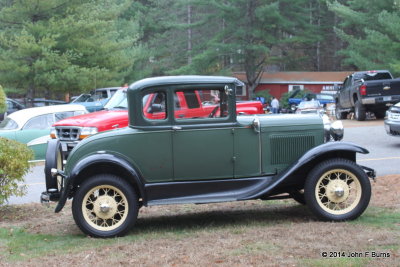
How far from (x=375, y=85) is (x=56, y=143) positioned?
1829 centimetres

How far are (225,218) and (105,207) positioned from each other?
1764 millimetres

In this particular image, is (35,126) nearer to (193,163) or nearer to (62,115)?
(62,115)

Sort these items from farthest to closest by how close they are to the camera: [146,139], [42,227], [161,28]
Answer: [161,28] → [42,227] → [146,139]

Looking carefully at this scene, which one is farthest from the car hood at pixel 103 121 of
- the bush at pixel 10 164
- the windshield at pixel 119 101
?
the bush at pixel 10 164

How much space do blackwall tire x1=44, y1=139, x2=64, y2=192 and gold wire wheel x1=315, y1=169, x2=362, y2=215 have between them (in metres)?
3.39

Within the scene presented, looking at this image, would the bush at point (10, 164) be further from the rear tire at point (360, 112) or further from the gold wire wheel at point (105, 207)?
the rear tire at point (360, 112)

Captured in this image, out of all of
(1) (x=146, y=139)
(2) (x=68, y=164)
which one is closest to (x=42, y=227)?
(2) (x=68, y=164)

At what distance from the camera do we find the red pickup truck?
766 cm

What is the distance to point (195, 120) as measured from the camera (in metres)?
7.58

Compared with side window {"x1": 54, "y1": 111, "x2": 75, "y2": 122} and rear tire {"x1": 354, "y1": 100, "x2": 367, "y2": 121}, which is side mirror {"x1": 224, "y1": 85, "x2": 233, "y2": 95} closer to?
side window {"x1": 54, "y1": 111, "x2": 75, "y2": 122}

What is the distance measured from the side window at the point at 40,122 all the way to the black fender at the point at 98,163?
8638 mm

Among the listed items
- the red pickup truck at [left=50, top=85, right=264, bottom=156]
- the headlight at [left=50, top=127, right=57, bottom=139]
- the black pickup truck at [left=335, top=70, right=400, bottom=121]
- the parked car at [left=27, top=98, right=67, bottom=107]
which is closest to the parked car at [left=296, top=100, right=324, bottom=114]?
the red pickup truck at [left=50, top=85, right=264, bottom=156]

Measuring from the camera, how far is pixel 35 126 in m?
15.7

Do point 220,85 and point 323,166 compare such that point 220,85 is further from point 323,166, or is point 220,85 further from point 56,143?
point 56,143
